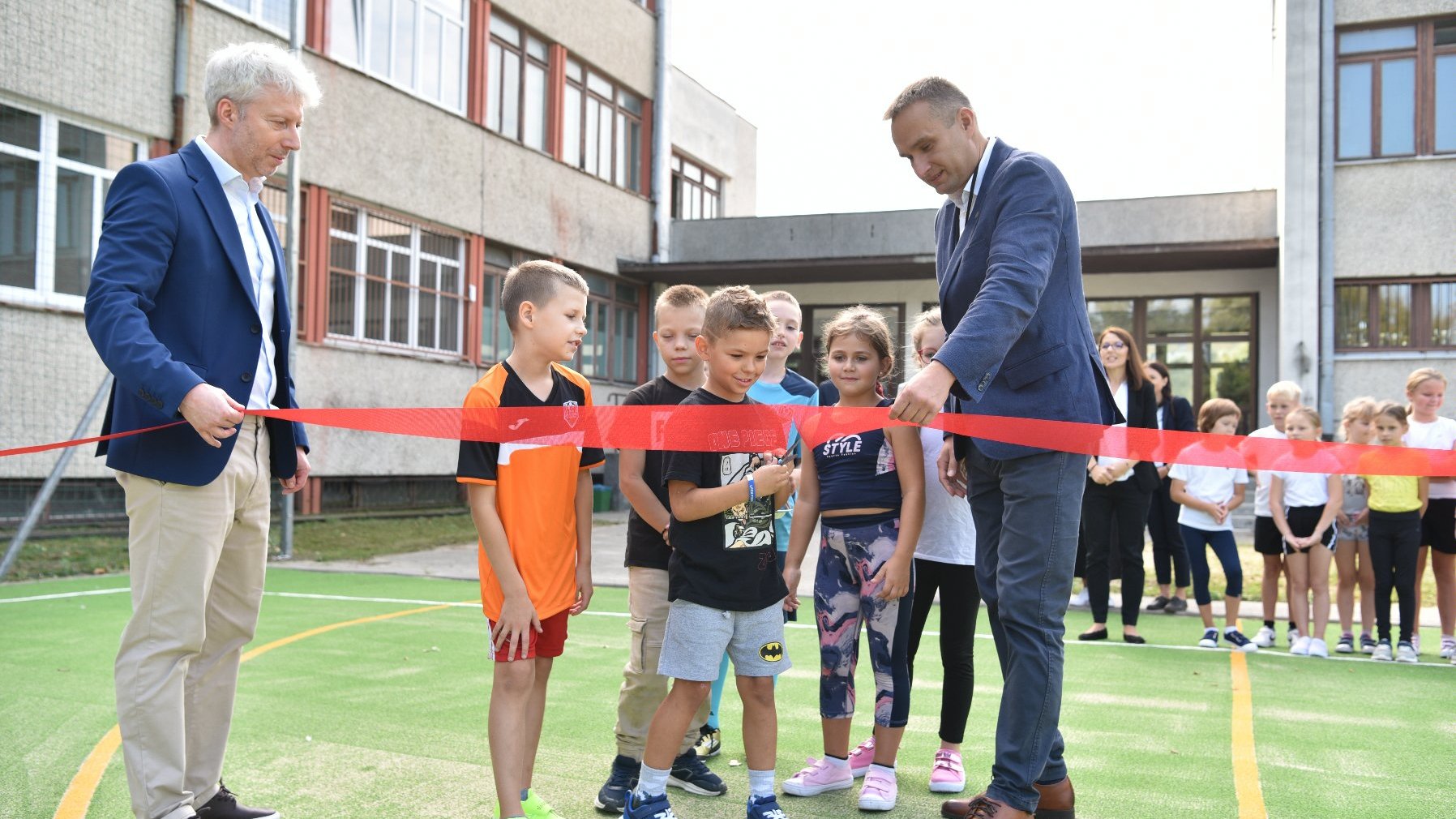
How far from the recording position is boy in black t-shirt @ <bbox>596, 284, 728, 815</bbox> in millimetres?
3748

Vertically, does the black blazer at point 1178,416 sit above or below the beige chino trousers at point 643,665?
above

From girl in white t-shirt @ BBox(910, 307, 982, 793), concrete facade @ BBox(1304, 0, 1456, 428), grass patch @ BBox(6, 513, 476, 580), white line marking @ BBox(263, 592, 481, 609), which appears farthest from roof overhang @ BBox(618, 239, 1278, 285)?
girl in white t-shirt @ BBox(910, 307, 982, 793)

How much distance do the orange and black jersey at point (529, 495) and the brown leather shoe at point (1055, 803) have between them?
5.03ft

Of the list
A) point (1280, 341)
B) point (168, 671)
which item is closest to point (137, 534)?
point (168, 671)

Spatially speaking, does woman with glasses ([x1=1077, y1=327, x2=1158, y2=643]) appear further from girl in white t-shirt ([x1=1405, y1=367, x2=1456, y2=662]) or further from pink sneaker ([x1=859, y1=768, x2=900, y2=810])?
pink sneaker ([x1=859, y1=768, x2=900, y2=810])

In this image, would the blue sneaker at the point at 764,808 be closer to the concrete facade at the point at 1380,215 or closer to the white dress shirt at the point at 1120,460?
the white dress shirt at the point at 1120,460

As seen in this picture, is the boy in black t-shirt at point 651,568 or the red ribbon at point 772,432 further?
the boy in black t-shirt at point 651,568

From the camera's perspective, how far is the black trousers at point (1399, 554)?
695 centimetres

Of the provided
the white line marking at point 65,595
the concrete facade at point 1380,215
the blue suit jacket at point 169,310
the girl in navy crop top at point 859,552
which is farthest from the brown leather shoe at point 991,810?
the concrete facade at point 1380,215

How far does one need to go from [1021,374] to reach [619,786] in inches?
72.9

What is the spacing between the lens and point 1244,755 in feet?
14.8

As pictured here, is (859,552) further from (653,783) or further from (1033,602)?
(653,783)

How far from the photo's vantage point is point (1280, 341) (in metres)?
19.2

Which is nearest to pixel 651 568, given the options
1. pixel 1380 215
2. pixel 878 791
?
pixel 878 791
